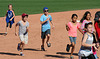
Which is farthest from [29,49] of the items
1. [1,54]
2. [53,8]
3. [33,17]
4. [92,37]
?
[53,8]

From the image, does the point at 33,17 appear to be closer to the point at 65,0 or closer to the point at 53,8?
the point at 53,8

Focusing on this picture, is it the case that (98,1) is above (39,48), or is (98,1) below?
above

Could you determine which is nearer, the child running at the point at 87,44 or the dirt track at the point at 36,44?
the child running at the point at 87,44

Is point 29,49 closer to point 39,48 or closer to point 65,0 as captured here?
point 39,48

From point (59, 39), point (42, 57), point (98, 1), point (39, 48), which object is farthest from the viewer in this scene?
point (98, 1)

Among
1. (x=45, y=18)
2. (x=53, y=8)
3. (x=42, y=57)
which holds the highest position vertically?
(x=53, y=8)

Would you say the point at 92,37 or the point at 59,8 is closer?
the point at 92,37

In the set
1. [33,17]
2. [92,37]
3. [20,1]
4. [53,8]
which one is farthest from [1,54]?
[20,1]

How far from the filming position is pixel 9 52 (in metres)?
15.3

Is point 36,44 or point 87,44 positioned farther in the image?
point 36,44

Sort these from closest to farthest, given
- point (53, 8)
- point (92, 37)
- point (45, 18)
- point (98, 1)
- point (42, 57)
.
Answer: point (92, 37), point (42, 57), point (45, 18), point (53, 8), point (98, 1)

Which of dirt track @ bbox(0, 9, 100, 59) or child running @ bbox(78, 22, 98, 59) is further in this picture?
dirt track @ bbox(0, 9, 100, 59)

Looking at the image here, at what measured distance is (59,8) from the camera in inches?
1309

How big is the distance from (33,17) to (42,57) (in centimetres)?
1333
